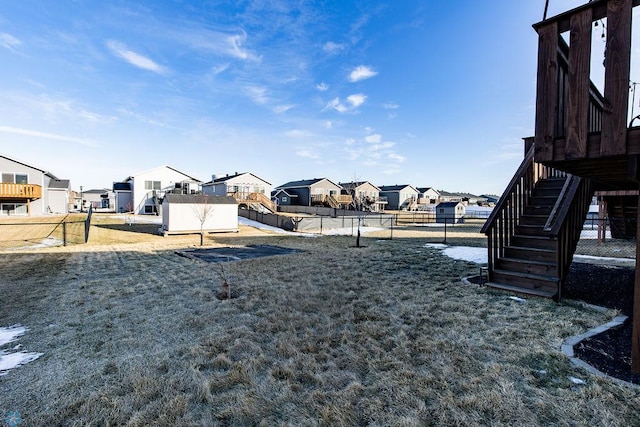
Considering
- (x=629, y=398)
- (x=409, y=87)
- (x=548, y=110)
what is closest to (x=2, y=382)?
(x=629, y=398)

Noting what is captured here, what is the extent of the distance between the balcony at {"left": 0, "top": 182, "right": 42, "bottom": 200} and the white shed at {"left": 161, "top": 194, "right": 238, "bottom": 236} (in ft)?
40.8

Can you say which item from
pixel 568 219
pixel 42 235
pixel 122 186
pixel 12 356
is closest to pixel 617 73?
pixel 568 219

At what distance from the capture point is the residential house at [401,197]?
51031 millimetres

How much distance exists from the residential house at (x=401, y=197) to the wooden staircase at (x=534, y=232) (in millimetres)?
45007

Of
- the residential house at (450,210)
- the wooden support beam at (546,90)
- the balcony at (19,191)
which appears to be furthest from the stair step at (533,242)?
the residential house at (450,210)

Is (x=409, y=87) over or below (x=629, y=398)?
over

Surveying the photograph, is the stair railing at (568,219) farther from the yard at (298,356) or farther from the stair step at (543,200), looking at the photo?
the yard at (298,356)

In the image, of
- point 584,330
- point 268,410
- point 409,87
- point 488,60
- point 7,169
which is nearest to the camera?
point 268,410

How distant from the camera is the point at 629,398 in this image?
235 cm

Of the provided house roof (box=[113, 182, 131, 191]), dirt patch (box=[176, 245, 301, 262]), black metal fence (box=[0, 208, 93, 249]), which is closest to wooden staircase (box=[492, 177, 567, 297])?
dirt patch (box=[176, 245, 301, 262])

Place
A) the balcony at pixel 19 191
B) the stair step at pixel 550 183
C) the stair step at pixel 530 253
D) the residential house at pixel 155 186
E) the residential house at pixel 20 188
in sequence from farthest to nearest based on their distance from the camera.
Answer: the residential house at pixel 155 186
the residential house at pixel 20 188
the balcony at pixel 19 191
the stair step at pixel 550 183
the stair step at pixel 530 253

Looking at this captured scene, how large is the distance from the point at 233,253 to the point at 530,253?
9.13m

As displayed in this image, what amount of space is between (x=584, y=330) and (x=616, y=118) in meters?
2.81

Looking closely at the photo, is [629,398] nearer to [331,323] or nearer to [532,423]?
[532,423]
